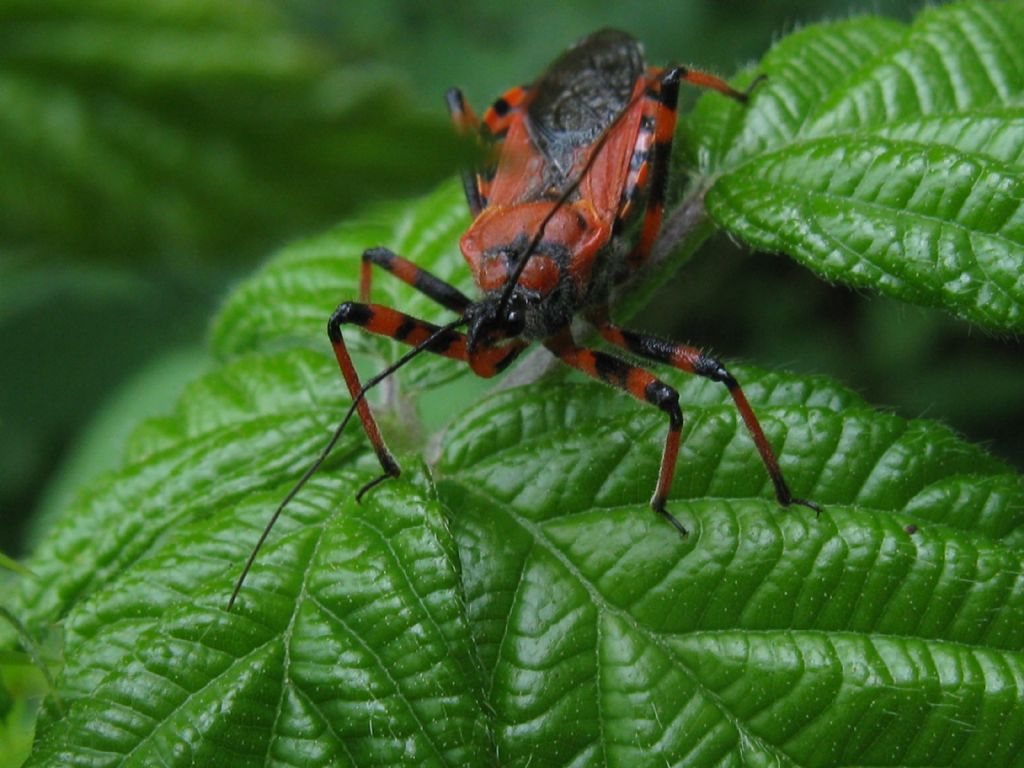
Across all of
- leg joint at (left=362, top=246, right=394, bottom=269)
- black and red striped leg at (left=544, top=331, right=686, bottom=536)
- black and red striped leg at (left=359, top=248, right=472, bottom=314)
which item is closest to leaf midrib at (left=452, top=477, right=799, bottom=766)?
black and red striped leg at (left=544, top=331, right=686, bottom=536)

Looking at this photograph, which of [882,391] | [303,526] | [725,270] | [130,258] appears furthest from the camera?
[725,270]

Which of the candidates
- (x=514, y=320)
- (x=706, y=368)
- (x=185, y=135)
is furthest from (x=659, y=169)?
(x=185, y=135)

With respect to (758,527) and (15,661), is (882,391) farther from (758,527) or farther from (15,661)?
(15,661)

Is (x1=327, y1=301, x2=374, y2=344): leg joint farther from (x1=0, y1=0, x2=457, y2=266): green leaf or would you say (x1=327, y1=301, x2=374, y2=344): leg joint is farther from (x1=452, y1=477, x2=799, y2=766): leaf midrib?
(x1=0, y1=0, x2=457, y2=266): green leaf

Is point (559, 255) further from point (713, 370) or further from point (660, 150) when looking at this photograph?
point (713, 370)

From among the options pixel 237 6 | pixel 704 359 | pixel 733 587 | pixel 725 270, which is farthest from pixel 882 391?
pixel 237 6

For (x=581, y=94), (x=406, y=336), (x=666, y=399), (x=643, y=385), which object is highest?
(x=581, y=94)

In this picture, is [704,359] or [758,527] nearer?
[758,527]
